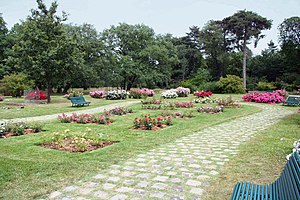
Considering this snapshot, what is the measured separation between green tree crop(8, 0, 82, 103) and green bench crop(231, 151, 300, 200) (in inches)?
725

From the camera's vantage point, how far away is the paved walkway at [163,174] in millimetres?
3455

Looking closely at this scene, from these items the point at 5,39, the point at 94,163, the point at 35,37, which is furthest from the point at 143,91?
the point at 5,39

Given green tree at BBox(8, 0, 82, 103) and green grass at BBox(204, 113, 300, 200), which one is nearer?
green grass at BBox(204, 113, 300, 200)

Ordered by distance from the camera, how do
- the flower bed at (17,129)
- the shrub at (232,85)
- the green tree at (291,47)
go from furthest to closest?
the green tree at (291,47)
the shrub at (232,85)
the flower bed at (17,129)

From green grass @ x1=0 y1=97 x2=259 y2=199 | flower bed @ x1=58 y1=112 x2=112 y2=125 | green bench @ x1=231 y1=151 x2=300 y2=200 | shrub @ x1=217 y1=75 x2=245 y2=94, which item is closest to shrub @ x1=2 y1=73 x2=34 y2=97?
flower bed @ x1=58 y1=112 x2=112 y2=125

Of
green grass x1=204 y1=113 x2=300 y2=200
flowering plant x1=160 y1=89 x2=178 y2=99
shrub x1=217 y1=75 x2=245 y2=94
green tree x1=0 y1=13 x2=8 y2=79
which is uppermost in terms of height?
green tree x1=0 y1=13 x2=8 y2=79

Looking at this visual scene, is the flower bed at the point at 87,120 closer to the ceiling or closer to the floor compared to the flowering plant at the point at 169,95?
closer to the floor

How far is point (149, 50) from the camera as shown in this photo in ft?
123

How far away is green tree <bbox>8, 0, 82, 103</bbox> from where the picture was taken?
19.2m

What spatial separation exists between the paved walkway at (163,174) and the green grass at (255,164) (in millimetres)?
178

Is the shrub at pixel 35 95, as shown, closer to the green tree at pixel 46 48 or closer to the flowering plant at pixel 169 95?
the green tree at pixel 46 48

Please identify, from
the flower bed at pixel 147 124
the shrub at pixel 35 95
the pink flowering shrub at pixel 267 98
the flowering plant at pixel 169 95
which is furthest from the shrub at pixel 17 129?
the pink flowering shrub at pixel 267 98

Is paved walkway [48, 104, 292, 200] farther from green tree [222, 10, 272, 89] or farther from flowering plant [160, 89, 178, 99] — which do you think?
green tree [222, 10, 272, 89]

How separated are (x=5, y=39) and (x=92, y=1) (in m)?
28.1
